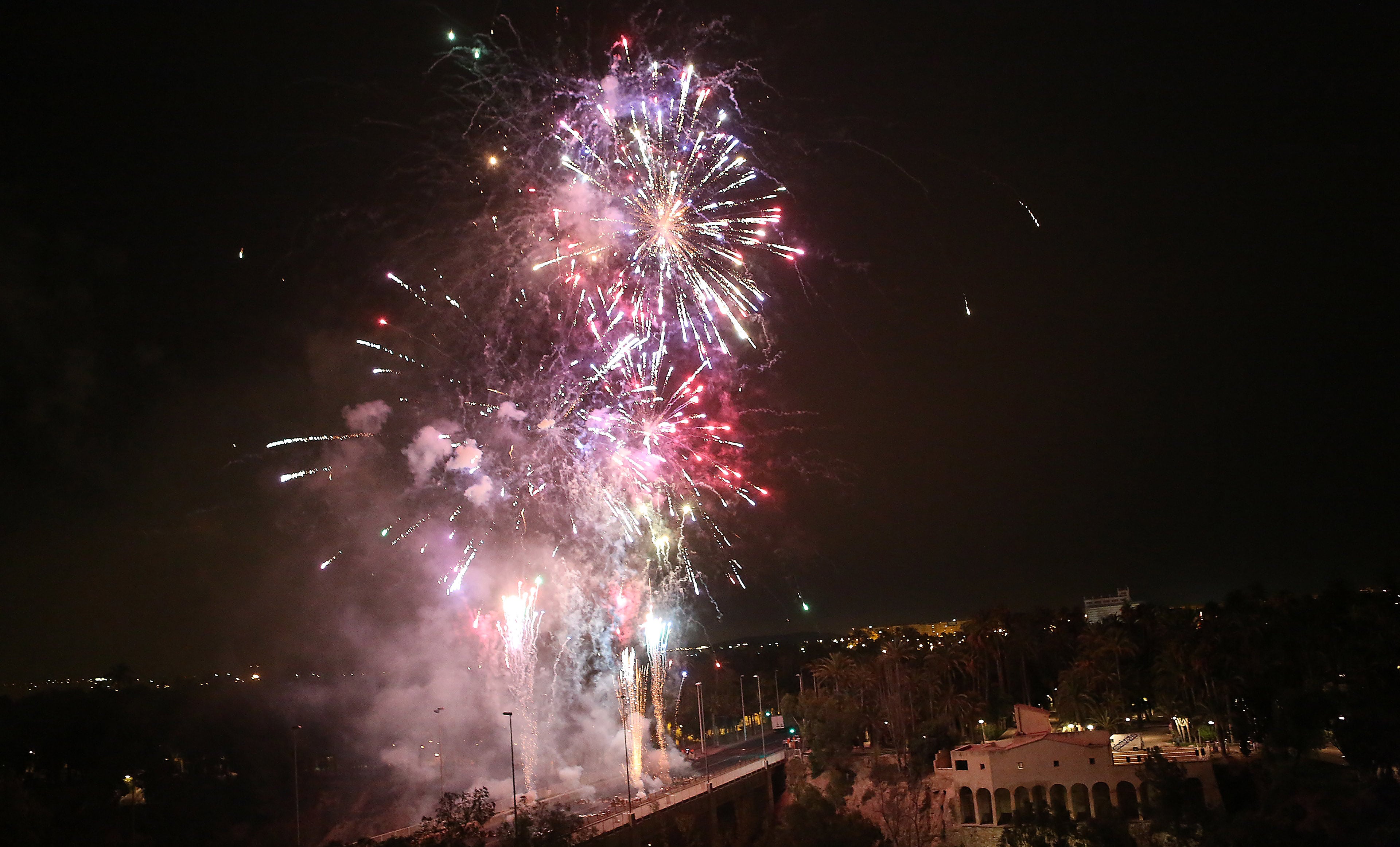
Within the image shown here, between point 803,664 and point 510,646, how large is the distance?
1899 inches

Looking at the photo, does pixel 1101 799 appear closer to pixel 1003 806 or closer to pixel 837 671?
pixel 1003 806

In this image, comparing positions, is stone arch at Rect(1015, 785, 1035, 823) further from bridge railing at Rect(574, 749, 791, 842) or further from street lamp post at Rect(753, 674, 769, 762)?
street lamp post at Rect(753, 674, 769, 762)

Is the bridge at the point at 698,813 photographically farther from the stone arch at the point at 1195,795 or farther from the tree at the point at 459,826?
the stone arch at the point at 1195,795

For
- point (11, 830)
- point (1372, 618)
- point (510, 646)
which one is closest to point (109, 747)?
point (11, 830)

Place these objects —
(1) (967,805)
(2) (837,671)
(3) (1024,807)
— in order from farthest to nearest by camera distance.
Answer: (2) (837,671)
(1) (967,805)
(3) (1024,807)

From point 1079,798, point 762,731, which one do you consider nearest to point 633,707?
point 762,731

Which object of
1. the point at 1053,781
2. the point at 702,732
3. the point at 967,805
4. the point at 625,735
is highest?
the point at 625,735

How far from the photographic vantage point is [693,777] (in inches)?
2007

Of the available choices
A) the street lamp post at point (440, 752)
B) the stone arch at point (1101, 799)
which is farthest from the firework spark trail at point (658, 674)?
the stone arch at point (1101, 799)

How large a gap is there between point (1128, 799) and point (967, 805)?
6.33 meters

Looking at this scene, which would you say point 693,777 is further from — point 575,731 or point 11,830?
point 11,830

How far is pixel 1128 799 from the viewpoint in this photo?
124 ft

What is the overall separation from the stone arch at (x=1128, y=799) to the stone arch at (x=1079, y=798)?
1122mm

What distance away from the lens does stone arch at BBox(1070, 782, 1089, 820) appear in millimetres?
38094
